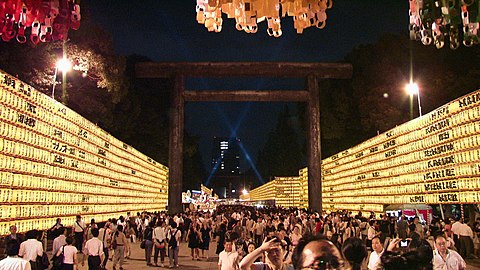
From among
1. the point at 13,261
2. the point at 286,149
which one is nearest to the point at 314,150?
the point at 13,261

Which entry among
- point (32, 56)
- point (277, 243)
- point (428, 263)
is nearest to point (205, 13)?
point (277, 243)

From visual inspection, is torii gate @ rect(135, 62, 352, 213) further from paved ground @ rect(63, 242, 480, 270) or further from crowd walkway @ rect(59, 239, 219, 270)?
paved ground @ rect(63, 242, 480, 270)

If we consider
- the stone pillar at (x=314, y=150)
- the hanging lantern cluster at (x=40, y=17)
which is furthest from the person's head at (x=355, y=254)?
the stone pillar at (x=314, y=150)

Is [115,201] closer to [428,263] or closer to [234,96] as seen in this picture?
[234,96]

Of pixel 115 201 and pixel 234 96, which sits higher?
pixel 234 96

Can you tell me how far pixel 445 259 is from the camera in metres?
6.29

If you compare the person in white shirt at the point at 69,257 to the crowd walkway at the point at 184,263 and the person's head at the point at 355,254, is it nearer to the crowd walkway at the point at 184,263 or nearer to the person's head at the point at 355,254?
the crowd walkway at the point at 184,263

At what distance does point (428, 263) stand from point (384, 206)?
19.4 metres

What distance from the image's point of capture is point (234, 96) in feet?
84.7

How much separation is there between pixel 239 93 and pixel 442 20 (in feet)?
68.7

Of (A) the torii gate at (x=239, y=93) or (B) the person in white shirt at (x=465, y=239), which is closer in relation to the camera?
(B) the person in white shirt at (x=465, y=239)

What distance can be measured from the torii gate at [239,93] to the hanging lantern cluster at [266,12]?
783 inches

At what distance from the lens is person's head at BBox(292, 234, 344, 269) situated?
264 centimetres

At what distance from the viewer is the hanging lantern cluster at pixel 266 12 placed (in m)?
4.30
